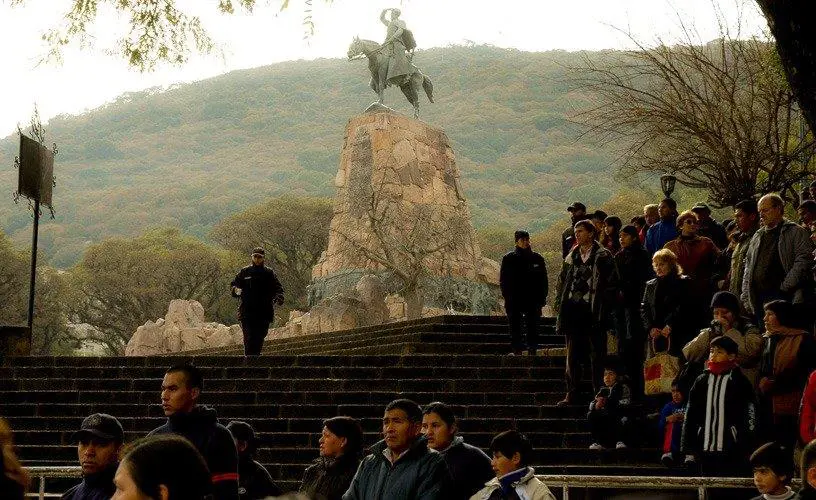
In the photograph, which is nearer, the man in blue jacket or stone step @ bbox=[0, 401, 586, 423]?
the man in blue jacket

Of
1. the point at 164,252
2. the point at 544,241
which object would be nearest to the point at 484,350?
the point at 164,252

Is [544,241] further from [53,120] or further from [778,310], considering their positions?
[53,120]

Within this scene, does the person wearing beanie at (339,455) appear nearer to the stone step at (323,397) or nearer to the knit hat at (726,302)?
the knit hat at (726,302)

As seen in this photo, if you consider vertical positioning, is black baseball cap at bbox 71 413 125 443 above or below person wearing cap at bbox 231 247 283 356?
below

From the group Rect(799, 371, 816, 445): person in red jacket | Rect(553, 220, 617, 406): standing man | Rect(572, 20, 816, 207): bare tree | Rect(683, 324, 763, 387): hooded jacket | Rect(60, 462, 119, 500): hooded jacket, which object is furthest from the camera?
Rect(572, 20, 816, 207): bare tree

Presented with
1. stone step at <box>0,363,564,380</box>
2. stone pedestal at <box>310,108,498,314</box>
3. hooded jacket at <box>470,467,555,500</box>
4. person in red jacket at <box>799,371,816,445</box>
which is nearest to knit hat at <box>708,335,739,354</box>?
person in red jacket at <box>799,371,816,445</box>

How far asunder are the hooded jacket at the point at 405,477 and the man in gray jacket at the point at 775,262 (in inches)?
203

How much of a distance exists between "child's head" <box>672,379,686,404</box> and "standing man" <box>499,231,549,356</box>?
5217mm

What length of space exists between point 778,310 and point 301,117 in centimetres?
13240

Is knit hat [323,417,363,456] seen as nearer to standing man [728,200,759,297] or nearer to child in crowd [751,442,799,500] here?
child in crowd [751,442,799,500]

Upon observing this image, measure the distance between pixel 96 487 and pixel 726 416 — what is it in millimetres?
4367

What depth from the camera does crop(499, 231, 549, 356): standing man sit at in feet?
51.8

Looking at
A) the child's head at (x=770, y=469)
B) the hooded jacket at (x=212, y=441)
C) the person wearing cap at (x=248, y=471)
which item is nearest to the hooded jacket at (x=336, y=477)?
the person wearing cap at (x=248, y=471)

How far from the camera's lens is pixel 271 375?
1576cm
